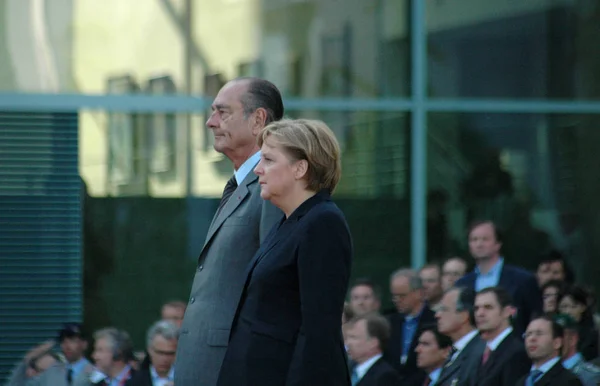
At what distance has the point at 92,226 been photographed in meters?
10.5

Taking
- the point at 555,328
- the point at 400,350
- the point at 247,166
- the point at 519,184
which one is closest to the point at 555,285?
the point at 400,350

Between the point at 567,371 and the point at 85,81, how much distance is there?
5.25 metres

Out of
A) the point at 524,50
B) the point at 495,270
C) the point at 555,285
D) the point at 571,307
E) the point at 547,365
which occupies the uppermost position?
the point at 524,50

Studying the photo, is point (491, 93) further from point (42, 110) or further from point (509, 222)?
point (42, 110)

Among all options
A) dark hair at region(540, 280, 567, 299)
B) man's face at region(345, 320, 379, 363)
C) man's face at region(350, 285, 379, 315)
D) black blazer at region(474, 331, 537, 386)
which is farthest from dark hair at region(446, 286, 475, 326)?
man's face at region(350, 285, 379, 315)

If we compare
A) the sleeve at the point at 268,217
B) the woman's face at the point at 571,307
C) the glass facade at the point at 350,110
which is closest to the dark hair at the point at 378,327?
the woman's face at the point at 571,307

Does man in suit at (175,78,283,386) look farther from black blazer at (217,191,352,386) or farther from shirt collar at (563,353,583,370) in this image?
shirt collar at (563,353,583,370)

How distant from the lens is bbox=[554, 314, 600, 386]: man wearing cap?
23.4 feet

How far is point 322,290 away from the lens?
3.39 m

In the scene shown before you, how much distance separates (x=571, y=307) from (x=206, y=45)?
4.22 meters

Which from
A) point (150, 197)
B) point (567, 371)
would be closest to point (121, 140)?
point (150, 197)

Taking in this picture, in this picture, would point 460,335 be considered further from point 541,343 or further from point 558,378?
point 558,378

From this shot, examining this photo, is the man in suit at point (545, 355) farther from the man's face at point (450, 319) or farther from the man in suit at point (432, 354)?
the man in suit at point (432, 354)

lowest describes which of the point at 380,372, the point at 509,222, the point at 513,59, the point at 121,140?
the point at 380,372
